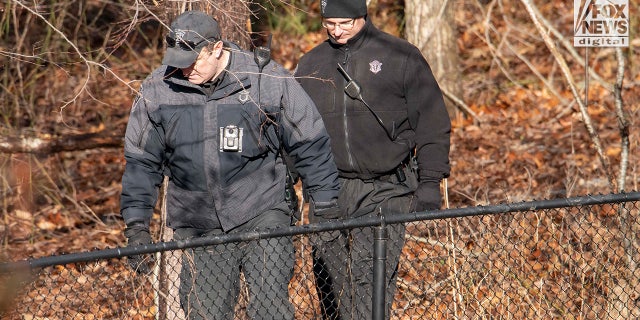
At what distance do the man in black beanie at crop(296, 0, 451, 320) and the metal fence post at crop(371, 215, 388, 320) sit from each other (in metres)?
0.56

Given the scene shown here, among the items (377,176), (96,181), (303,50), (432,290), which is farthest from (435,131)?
(303,50)

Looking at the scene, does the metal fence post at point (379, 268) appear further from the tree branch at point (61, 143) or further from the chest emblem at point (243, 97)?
the tree branch at point (61, 143)

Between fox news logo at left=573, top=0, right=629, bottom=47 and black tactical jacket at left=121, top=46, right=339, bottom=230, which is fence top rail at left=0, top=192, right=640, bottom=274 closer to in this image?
black tactical jacket at left=121, top=46, right=339, bottom=230

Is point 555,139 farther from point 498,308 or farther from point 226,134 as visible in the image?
point 226,134

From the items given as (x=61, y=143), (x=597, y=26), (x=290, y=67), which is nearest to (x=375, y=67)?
(x=597, y=26)

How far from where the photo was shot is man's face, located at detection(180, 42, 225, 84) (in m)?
4.66

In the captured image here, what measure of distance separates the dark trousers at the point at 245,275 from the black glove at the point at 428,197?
759 millimetres

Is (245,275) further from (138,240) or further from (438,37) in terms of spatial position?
(438,37)

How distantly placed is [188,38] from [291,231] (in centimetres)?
109

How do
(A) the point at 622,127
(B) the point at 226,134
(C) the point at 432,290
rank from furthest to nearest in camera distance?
(A) the point at 622,127 → (C) the point at 432,290 → (B) the point at 226,134

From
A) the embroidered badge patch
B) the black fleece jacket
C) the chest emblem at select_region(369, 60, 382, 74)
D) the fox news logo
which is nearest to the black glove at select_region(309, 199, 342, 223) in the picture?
A: the black fleece jacket

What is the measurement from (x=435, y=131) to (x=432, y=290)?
1173 mm

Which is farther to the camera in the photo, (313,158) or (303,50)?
(303,50)

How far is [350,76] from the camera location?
17.1 ft
